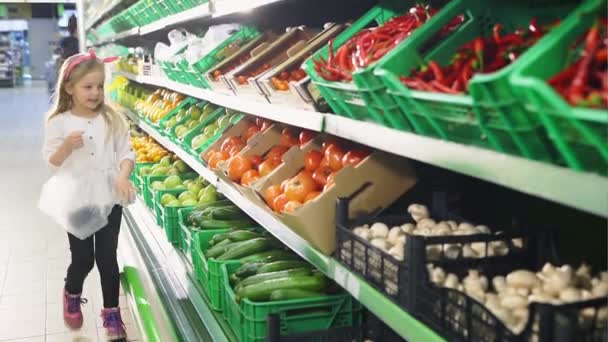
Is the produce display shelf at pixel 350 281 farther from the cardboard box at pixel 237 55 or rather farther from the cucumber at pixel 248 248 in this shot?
the cardboard box at pixel 237 55

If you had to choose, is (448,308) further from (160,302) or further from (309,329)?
(160,302)

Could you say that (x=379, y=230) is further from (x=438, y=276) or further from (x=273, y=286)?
(x=273, y=286)

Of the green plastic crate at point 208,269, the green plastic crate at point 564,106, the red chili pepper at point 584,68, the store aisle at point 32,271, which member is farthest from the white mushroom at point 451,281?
the store aisle at point 32,271

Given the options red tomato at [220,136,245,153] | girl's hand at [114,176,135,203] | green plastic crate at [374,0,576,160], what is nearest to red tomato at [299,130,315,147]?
red tomato at [220,136,245,153]

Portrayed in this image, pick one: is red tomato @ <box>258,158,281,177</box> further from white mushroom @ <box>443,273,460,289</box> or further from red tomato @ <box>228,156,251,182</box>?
white mushroom @ <box>443,273,460,289</box>

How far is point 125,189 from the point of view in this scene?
10.5ft

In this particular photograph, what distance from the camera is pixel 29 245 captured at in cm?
511

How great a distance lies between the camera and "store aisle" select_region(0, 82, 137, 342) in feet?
11.7

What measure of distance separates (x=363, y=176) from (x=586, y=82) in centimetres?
107

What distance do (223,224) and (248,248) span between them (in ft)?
1.42

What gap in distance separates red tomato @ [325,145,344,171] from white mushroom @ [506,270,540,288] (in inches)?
37.3

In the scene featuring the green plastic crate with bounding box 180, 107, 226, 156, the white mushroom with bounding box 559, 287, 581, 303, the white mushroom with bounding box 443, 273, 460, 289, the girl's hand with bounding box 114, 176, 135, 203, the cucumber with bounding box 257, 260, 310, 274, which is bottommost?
the cucumber with bounding box 257, 260, 310, 274

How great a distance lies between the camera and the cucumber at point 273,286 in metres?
2.39

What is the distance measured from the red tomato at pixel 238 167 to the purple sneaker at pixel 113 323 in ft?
3.18
